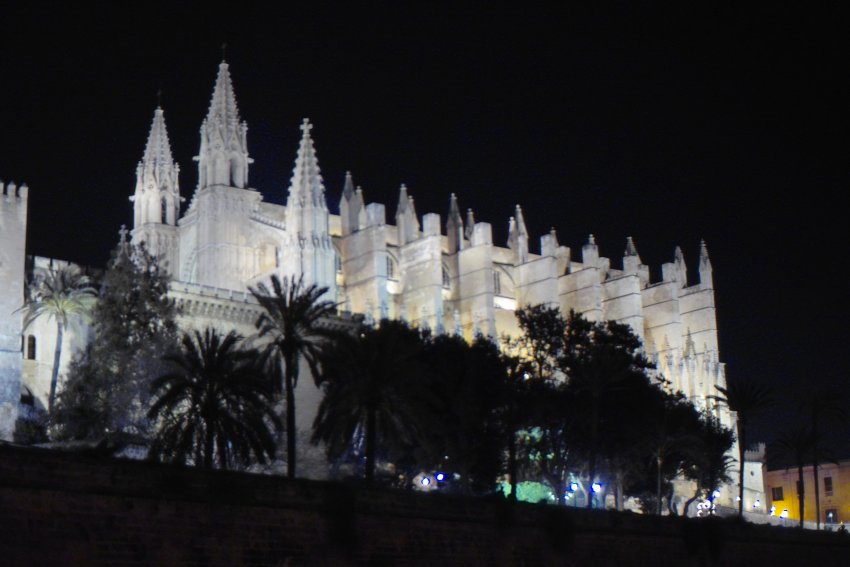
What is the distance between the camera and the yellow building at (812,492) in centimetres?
8744

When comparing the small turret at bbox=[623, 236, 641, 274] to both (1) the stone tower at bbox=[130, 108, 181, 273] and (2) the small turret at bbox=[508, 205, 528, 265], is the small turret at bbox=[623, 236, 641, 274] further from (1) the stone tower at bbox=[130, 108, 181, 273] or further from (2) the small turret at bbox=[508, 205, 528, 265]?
(1) the stone tower at bbox=[130, 108, 181, 273]

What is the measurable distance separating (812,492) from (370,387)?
64.3 m

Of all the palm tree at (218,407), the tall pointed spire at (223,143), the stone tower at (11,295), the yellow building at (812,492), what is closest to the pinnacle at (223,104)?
the tall pointed spire at (223,143)

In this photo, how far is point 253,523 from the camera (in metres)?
22.4

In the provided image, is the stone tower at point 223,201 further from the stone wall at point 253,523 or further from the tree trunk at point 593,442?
the stone wall at point 253,523

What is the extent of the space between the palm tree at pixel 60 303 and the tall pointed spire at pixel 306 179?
14091 millimetres

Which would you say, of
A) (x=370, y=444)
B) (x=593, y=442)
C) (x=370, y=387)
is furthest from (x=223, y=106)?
(x=370, y=444)

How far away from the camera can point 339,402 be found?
3628 cm

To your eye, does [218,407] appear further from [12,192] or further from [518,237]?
[518,237]

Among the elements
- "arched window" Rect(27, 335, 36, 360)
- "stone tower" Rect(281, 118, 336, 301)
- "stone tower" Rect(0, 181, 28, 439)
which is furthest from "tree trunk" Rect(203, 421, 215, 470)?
"stone tower" Rect(281, 118, 336, 301)

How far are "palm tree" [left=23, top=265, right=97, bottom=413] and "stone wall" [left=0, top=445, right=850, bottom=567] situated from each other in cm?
2216

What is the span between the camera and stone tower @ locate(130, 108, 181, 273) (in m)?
64.8

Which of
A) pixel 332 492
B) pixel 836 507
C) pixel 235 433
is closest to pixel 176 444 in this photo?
pixel 235 433

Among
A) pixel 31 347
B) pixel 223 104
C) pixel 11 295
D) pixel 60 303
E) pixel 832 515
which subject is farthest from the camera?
pixel 832 515
